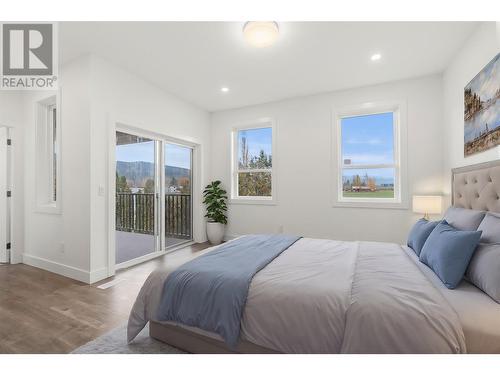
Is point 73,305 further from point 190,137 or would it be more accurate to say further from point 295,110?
point 295,110

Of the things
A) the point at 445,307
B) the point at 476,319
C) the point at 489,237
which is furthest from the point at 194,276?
the point at 489,237

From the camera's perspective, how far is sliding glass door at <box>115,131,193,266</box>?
136 inches

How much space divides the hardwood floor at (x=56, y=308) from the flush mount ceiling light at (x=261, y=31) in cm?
206

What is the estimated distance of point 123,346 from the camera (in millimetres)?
1692

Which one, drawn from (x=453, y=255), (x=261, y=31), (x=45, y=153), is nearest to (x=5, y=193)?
(x=45, y=153)

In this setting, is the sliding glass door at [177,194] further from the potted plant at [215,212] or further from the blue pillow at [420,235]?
the blue pillow at [420,235]

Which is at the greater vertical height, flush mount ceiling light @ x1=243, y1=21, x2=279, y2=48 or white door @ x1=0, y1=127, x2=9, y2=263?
flush mount ceiling light @ x1=243, y1=21, x2=279, y2=48

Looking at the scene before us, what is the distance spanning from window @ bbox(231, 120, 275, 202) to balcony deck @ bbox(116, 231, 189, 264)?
1.75m

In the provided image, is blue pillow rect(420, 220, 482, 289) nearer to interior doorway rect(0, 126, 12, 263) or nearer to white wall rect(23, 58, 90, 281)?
white wall rect(23, 58, 90, 281)

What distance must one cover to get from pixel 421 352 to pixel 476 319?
1.12 feet

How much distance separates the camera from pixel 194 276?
157 cm

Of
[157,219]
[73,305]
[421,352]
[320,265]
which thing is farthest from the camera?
[157,219]

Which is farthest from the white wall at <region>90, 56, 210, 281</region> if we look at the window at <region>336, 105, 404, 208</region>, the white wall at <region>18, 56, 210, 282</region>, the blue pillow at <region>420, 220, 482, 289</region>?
the blue pillow at <region>420, 220, 482, 289</region>

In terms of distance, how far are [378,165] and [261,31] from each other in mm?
2752
